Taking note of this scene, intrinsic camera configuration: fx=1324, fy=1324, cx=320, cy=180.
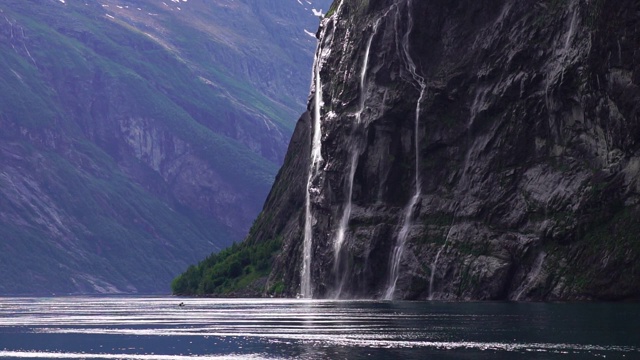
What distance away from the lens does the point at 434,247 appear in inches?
6240

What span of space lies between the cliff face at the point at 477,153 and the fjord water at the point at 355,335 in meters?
19.6

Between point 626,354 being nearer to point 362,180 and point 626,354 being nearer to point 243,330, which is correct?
point 243,330

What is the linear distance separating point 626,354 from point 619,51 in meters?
78.2

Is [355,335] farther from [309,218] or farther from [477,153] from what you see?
[309,218]

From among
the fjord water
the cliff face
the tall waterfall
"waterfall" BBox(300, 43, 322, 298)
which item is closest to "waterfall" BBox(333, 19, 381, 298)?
the cliff face

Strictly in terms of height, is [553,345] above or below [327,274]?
above

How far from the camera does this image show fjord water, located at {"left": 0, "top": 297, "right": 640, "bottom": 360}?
7490 centimetres

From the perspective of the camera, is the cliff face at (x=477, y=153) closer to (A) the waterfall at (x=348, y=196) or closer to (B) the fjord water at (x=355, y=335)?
(A) the waterfall at (x=348, y=196)

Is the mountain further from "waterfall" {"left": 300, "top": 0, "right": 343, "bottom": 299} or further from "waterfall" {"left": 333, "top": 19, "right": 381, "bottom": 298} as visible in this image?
"waterfall" {"left": 300, "top": 0, "right": 343, "bottom": 299}

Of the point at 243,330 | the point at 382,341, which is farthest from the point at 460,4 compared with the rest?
the point at 382,341

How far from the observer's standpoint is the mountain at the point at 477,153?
141 meters

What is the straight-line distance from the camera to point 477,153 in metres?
160

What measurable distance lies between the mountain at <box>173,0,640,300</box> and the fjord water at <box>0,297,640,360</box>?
19.5 m

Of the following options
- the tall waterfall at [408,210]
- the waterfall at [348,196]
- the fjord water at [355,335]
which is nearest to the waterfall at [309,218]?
the waterfall at [348,196]
